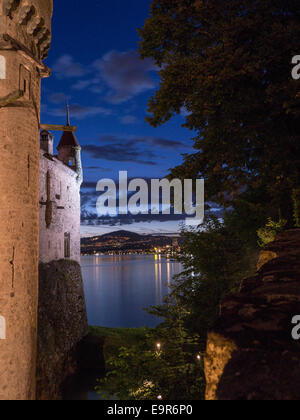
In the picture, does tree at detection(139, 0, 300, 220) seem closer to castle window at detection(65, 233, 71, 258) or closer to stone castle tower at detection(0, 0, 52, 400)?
stone castle tower at detection(0, 0, 52, 400)

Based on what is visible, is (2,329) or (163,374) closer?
(163,374)

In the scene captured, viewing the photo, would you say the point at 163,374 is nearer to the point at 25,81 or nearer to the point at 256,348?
the point at 256,348

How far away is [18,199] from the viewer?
37.3 ft

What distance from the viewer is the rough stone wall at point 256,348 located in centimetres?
184

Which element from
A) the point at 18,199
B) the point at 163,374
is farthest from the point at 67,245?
the point at 163,374

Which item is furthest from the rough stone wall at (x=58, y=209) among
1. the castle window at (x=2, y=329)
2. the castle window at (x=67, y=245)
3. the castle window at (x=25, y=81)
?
the castle window at (x=2, y=329)

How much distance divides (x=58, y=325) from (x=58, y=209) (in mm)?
8251

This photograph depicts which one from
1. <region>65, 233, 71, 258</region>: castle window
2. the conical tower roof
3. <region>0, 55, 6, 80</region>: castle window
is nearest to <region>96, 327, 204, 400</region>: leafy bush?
<region>0, 55, 6, 80</region>: castle window

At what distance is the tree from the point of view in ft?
26.9

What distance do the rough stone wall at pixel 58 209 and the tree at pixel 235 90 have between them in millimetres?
12964

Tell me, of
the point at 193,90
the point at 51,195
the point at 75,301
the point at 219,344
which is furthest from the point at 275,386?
the point at 75,301
